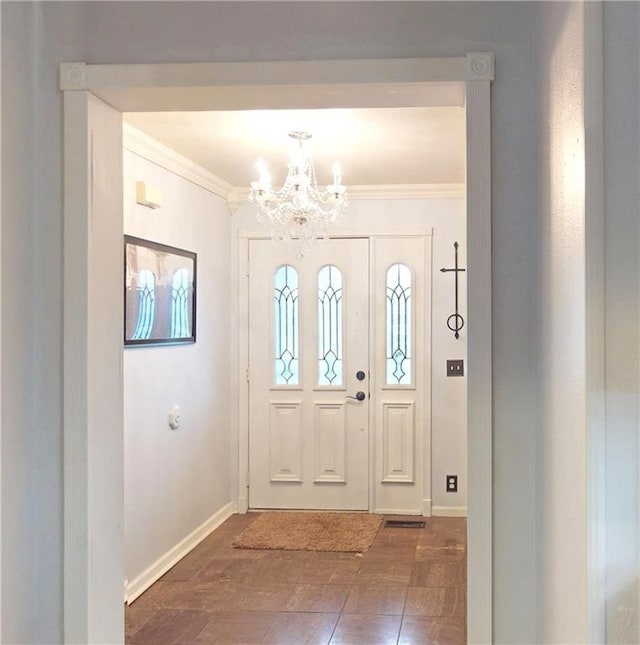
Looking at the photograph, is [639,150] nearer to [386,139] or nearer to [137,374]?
[386,139]

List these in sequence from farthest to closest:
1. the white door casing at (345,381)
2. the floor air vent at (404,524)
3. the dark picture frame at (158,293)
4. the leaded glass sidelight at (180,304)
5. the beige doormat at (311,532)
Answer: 1. the white door casing at (345,381)
2. the floor air vent at (404,524)
3. the beige doormat at (311,532)
4. the leaded glass sidelight at (180,304)
5. the dark picture frame at (158,293)

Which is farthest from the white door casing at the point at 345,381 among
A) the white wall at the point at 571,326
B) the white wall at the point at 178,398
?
the white wall at the point at 571,326

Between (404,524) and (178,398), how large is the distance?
1.91 metres

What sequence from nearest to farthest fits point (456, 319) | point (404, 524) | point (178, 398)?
point (178, 398)
point (404, 524)
point (456, 319)

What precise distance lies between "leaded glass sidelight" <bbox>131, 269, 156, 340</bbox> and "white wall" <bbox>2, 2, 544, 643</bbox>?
163 cm

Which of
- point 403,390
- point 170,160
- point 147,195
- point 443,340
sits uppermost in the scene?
point 170,160

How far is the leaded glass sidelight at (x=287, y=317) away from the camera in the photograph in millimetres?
5742

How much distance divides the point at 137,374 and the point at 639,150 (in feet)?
9.91

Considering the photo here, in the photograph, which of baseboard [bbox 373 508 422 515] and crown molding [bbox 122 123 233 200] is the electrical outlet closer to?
baseboard [bbox 373 508 422 515]

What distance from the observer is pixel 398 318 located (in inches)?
223

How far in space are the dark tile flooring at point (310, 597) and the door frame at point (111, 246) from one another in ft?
4.16

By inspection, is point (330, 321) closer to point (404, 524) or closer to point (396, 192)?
point (396, 192)

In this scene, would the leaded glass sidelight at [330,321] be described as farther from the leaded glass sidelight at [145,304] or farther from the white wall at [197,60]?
the white wall at [197,60]

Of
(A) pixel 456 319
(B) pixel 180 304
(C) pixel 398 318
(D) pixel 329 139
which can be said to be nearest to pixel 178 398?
(B) pixel 180 304
